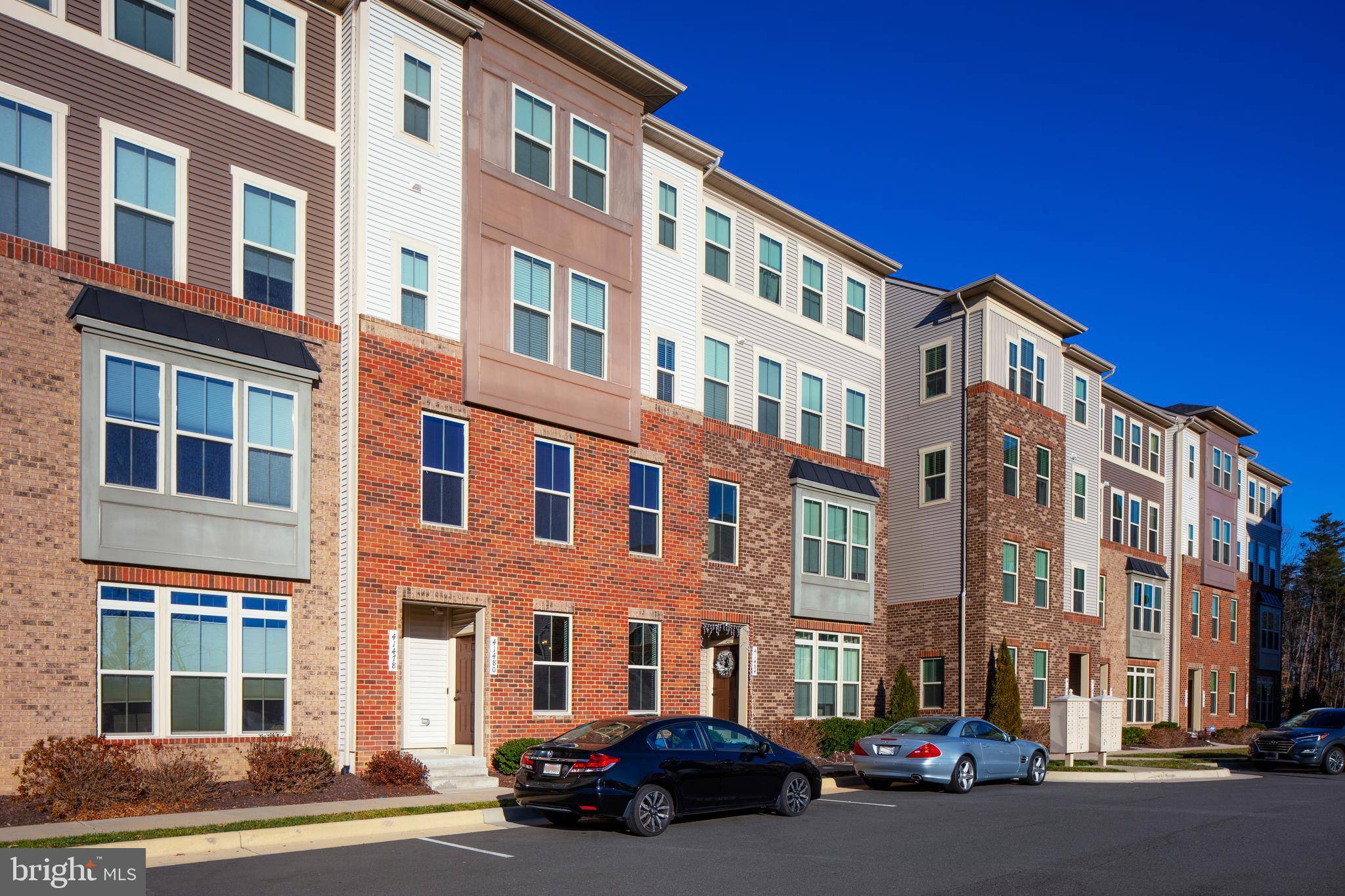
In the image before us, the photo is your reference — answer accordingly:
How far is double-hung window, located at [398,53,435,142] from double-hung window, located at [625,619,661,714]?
10104 millimetres

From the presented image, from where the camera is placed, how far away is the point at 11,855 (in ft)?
37.4

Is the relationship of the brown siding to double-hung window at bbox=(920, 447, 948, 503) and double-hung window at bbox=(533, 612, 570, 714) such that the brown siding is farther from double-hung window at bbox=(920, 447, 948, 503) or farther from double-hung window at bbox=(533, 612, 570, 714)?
double-hung window at bbox=(920, 447, 948, 503)

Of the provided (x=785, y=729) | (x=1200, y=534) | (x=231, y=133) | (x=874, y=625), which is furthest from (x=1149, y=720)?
(x=231, y=133)

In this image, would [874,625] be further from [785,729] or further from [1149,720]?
[1149,720]

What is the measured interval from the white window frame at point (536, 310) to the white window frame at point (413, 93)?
76.1 inches

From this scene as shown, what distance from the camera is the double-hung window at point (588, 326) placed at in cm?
2253

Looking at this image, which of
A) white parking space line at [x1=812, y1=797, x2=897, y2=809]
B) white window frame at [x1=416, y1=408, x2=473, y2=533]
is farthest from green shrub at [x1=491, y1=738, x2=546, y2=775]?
white parking space line at [x1=812, y1=797, x2=897, y2=809]

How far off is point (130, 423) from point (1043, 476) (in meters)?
25.4

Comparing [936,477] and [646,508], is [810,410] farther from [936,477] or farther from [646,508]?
[646,508]

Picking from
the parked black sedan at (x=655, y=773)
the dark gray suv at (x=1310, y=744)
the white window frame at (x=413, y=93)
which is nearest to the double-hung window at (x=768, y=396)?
the white window frame at (x=413, y=93)

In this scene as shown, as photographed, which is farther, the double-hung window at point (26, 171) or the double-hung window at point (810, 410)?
the double-hung window at point (810, 410)

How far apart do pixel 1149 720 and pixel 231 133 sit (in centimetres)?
3701

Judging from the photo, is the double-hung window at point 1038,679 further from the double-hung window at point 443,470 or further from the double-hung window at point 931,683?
the double-hung window at point 443,470

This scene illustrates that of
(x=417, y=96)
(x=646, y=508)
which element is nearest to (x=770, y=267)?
(x=646, y=508)
